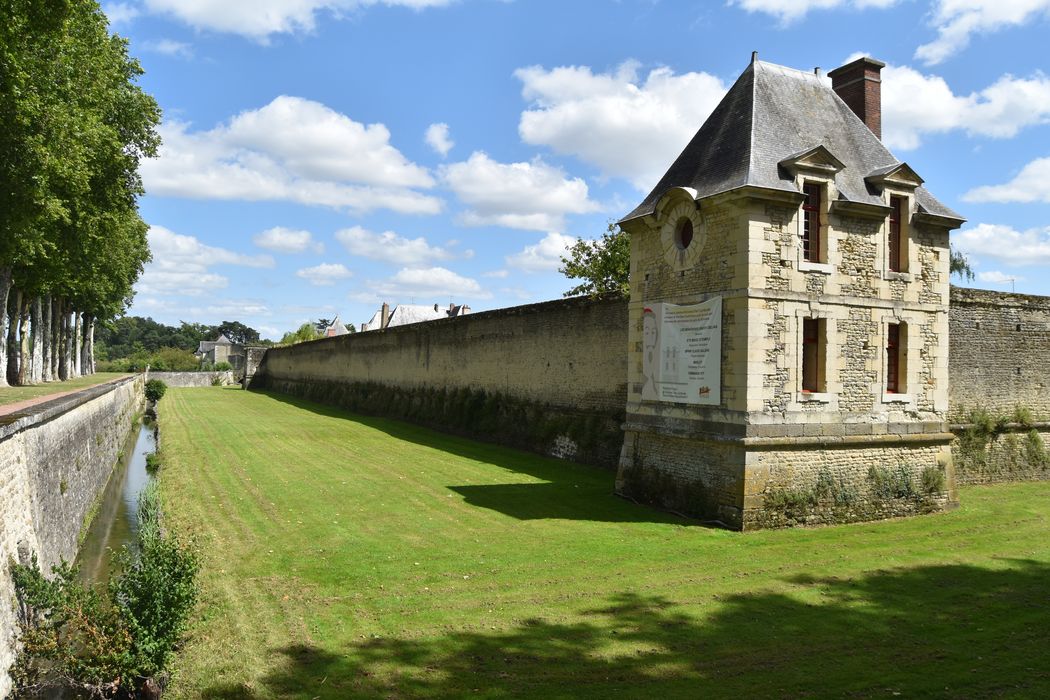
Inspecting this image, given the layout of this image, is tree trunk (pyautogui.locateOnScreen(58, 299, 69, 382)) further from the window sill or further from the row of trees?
the window sill

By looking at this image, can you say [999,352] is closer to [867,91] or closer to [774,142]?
[867,91]

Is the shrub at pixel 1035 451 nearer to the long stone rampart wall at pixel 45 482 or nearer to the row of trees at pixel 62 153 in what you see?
the long stone rampart wall at pixel 45 482

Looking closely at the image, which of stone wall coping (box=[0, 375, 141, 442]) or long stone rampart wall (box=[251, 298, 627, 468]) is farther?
long stone rampart wall (box=[251, 298, 627, 468])

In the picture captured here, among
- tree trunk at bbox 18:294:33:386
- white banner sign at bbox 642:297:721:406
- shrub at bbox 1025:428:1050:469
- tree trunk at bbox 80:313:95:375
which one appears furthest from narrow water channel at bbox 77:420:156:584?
tree trunk at bbox 80:313:95:375

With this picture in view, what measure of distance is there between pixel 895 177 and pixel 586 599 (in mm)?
8909

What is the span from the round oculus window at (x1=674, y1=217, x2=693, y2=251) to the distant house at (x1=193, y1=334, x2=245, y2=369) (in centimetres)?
6651

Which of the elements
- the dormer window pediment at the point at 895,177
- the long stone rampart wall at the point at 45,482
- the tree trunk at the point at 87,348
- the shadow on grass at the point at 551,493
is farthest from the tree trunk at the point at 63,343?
the dormer window pediment at the point at 895,177

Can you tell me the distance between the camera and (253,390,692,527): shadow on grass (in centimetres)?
1157

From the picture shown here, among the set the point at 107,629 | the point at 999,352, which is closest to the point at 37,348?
the point at 107,629

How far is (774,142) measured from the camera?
11.5 m

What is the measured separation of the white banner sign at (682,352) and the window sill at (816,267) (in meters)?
1.35

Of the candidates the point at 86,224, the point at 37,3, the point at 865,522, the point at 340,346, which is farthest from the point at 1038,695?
the point at 340,346

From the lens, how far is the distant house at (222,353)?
76188 mm

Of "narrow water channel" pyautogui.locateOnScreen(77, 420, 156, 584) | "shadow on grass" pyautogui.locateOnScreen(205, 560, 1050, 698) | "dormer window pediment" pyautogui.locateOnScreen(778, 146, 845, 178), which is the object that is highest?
"dormer window pediment" pyautogui.locateOnScreen(778, 146, 845, 178)
